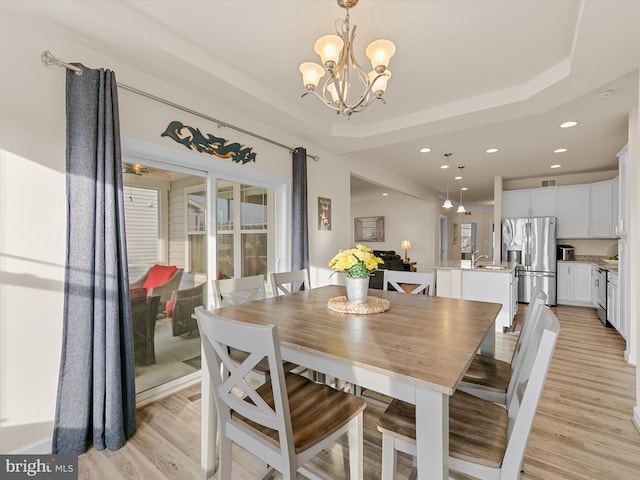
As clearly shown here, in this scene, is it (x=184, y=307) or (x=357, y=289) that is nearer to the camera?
(x=357, y=289)

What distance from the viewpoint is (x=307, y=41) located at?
2117 mm

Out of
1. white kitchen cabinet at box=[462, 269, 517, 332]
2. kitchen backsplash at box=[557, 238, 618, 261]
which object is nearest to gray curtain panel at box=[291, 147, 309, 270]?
white kitchen cabinet at box=[462, 269, 517, 332]

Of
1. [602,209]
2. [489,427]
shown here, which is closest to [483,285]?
[602,209]

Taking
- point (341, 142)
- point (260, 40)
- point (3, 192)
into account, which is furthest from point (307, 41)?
point (3, 192)

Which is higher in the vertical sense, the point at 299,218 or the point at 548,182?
the point at 548,182

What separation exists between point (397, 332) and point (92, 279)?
5.91ft

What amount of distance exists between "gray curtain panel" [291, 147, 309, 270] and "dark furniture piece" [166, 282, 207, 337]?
1055 millimetres

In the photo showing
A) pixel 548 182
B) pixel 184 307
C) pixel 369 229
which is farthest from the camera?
pixel 369 229

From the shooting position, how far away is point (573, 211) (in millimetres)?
5766

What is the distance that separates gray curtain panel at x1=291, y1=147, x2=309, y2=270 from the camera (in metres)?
3.45

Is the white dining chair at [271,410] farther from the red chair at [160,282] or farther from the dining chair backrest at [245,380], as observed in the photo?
the red chair at [160,282]

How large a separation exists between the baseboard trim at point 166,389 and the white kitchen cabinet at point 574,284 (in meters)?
6.43

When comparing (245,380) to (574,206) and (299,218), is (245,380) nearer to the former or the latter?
(299,218)

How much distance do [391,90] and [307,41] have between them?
1.03 metres
